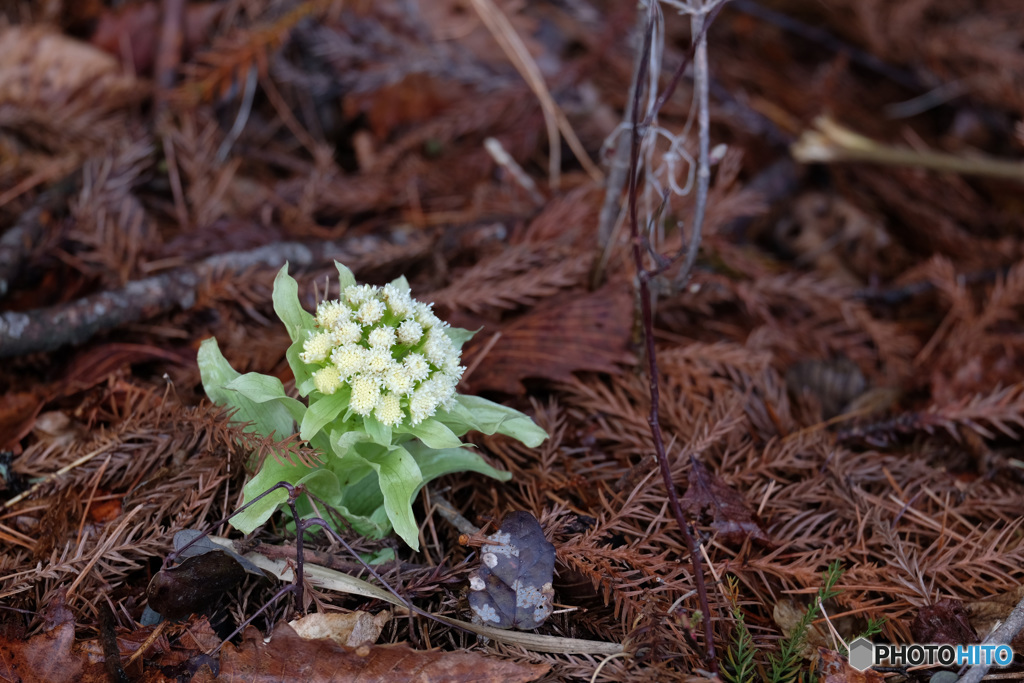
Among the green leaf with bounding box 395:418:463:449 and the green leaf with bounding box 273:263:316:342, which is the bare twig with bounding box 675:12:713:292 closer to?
the green leaf with bounding box 395:418:463:449

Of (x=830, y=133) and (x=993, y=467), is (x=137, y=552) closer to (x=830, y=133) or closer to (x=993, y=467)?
(x=993, y=467)

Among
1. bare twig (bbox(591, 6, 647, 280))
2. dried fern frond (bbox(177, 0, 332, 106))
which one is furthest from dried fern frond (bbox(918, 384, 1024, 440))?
dried fern frond (bbox(177, 0, 332, 106))

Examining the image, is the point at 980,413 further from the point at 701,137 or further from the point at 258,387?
the point at 258,387

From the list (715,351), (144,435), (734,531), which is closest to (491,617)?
(734,531)

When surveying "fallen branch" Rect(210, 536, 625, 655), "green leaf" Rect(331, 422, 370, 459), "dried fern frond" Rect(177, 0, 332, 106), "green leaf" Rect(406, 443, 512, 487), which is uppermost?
"dried fern frond" Rect(177, 0, 332, 106)

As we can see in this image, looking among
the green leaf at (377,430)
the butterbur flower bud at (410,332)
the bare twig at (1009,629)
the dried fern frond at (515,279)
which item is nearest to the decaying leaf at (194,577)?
the green leaf at (377,430)

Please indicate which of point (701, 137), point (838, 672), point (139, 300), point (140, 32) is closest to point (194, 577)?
point (139, 300)
